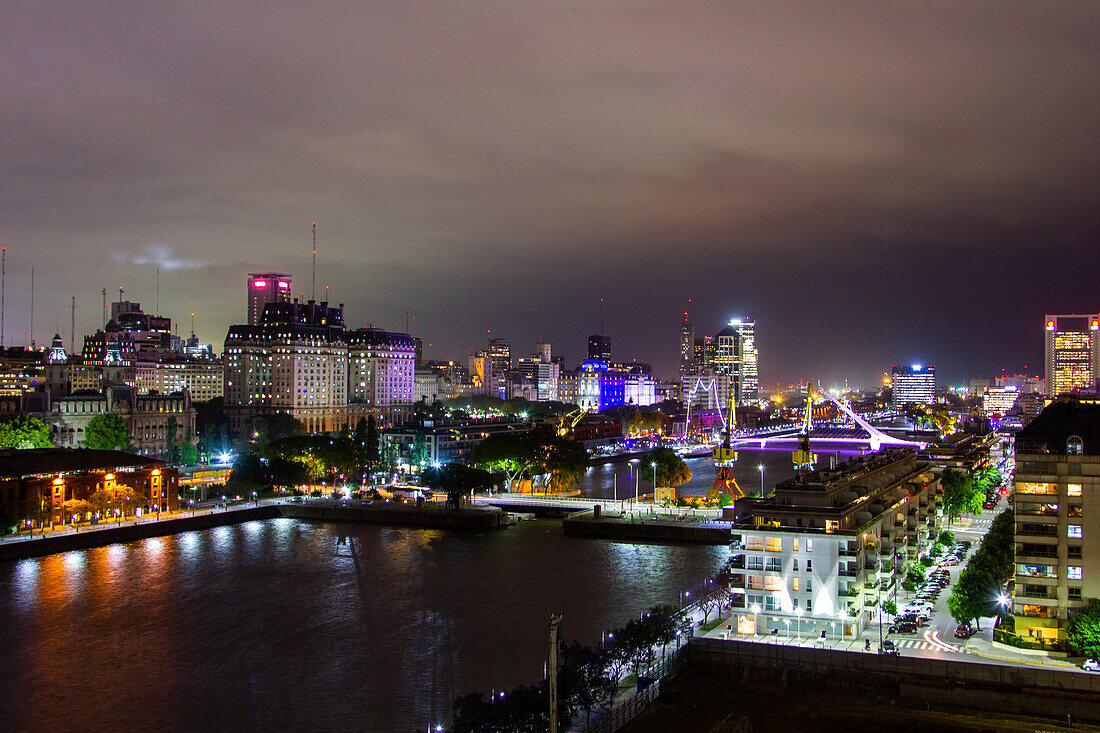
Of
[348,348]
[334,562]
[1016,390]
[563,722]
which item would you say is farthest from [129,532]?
[1016,390]

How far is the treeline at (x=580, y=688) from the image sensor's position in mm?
15962

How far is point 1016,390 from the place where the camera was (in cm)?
18012

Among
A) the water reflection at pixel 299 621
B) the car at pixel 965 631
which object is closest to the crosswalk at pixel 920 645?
the car at pixel 965 631

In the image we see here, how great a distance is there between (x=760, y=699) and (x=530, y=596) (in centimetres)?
1088

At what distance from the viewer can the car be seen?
2181 cm

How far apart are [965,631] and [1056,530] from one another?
127 inches

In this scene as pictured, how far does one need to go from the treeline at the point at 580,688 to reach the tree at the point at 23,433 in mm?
41654

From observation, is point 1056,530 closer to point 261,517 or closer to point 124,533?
point 124,533

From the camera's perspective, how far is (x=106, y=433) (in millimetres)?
54094

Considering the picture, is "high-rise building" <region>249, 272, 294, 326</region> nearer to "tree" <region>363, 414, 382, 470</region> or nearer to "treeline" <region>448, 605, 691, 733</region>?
"tree" <region>363, 414, 382, 470</region>

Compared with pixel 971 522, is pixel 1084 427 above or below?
above

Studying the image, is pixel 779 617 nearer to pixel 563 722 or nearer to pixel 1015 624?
pixel 1015 624

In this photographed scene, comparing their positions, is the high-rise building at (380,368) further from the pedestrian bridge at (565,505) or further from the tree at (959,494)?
the tree at (959,494)

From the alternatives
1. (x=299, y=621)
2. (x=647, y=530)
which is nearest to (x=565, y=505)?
(x=647, y=530)
